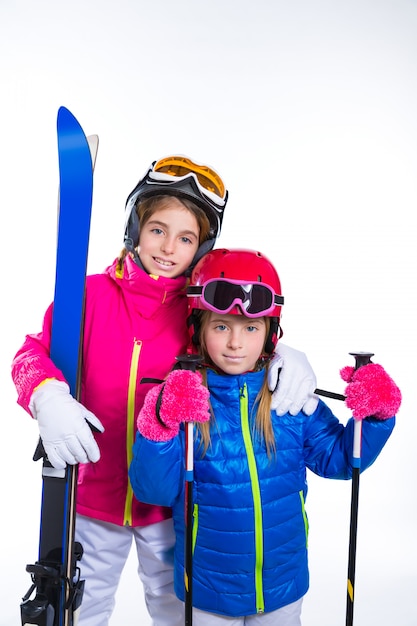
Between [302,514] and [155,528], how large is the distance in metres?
0.57

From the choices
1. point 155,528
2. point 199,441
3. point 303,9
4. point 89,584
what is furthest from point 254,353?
point 303,9

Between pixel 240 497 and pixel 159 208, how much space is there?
105 cm

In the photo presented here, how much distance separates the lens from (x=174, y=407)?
6.88ft

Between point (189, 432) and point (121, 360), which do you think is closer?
point (189, 432)

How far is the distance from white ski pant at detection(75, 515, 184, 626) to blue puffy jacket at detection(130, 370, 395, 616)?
13.1 inches

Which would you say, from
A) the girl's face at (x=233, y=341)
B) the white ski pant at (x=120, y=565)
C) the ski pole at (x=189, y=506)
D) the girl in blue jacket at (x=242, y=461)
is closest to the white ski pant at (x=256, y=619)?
the girl in blue jacket at (x=242, y=461)

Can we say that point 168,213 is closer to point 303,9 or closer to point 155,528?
point 155,528

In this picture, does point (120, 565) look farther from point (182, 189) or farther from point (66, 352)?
point (182, 189)

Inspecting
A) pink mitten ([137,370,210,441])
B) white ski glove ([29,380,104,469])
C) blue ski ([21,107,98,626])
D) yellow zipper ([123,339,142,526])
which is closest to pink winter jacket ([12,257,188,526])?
yellow zipper ([123,339,142,526])

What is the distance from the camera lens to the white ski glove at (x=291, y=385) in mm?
2326

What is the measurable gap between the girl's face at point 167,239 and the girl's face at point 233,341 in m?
0.28

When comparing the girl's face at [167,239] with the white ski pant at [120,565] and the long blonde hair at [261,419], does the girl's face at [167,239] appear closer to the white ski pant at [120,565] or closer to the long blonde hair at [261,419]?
the long blonde hair at [261,419]

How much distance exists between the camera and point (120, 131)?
4.66 metres

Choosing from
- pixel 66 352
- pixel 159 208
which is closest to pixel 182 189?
pixel 159 208
